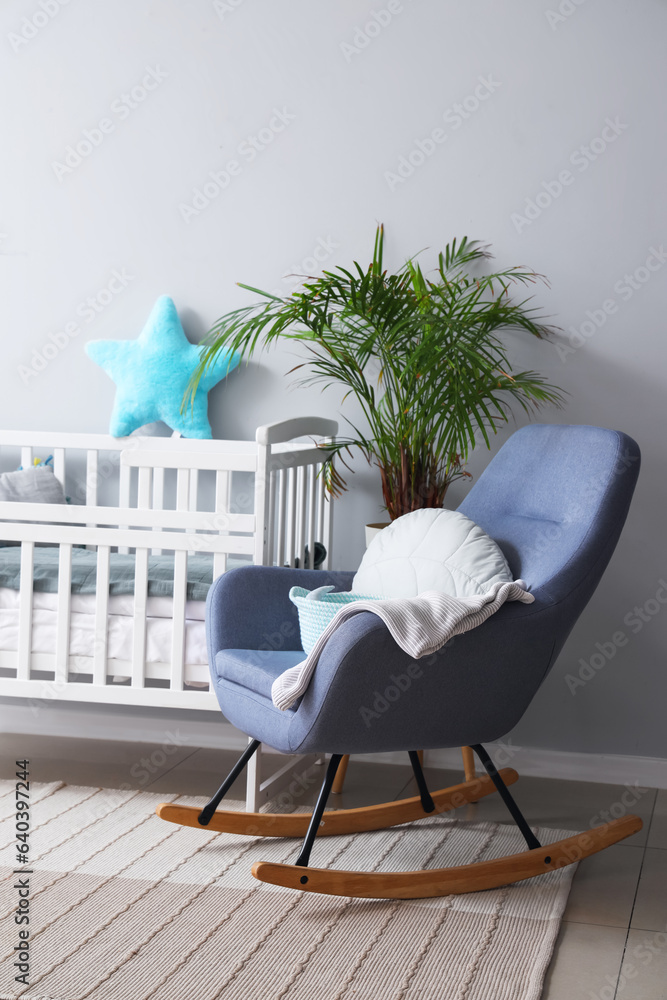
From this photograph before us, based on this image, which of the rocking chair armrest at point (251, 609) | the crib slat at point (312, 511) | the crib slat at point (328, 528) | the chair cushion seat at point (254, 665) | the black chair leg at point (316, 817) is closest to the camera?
the black chair leg at point (316, 817)

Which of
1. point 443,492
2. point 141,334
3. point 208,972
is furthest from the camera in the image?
point 141,334

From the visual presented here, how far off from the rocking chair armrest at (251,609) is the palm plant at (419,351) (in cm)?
38

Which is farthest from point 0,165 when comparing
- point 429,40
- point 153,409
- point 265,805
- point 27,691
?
point 265,805

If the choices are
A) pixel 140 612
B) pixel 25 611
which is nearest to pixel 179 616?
pixel 140 612

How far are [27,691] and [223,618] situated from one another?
0.53 meters

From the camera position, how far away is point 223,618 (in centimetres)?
194

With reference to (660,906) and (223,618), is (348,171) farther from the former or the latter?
(660,906)

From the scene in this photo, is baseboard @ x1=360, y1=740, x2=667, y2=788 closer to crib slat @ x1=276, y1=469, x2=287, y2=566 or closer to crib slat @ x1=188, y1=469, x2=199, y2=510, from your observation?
crib slat @ x1=276, y1=469, x2=287, y2=566

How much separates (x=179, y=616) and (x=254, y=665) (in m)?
0.31

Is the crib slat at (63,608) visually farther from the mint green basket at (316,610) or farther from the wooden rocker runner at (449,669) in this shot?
the mint green basket at (316,610)

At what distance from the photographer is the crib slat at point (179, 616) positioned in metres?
2.02

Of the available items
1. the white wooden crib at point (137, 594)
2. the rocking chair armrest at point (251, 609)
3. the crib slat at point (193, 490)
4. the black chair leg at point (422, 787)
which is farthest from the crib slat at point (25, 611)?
the black chair leg at point (422, 787)

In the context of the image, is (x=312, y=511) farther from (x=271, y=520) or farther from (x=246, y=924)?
(x=246, y=924)

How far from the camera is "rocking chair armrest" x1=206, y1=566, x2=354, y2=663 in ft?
6.38
